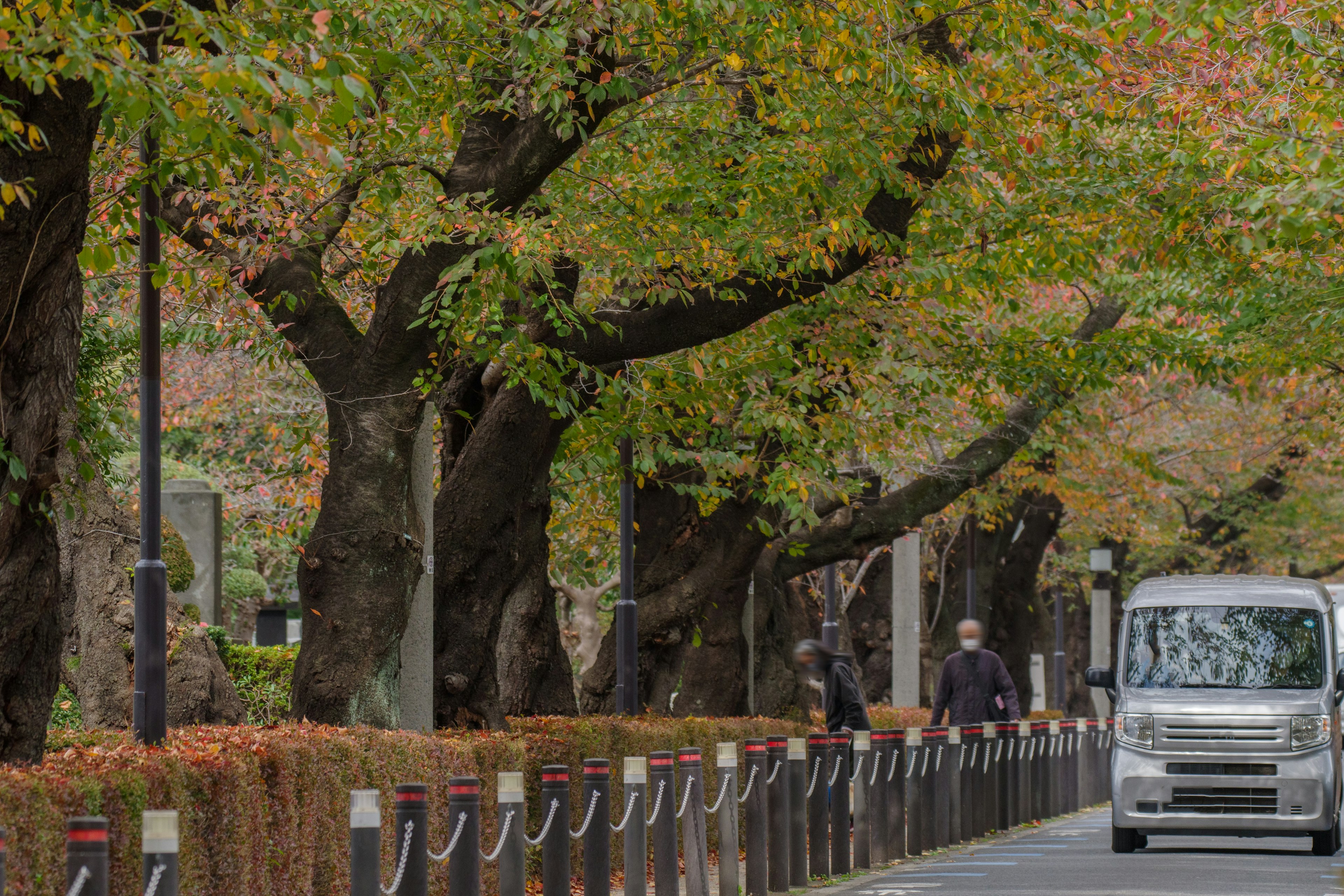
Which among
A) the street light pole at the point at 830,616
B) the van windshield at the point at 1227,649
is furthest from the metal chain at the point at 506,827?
the street light pole at the point at 830,616

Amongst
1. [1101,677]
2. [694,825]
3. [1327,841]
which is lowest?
[1327,841]

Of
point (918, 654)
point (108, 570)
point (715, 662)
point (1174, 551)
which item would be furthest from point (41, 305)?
point (1174, 551)

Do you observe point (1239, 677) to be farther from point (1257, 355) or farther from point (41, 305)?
point (41, 305)

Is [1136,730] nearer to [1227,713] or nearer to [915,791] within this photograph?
[1227,713]

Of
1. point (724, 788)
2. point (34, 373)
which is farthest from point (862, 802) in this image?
point (34, 373)

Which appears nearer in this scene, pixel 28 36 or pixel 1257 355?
pixel 28 36

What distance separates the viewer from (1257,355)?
20016 mm

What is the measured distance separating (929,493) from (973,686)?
4.48m

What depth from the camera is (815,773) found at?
13.8 metres

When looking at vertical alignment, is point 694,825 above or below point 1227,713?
below

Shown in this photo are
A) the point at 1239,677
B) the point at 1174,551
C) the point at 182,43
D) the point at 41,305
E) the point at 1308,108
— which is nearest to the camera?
the point at 41,305

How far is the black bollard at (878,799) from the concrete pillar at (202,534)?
8509mm

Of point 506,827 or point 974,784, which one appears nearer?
point 506,827

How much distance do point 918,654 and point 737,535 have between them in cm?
966
